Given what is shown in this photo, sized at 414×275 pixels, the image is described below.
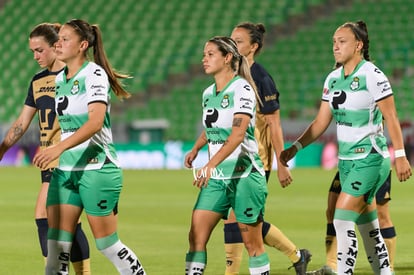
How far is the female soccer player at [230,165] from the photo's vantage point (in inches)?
282

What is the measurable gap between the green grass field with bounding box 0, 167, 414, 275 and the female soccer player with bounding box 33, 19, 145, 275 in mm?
2690

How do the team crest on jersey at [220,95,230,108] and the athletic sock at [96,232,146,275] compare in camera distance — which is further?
the team crest on jersey at [220,95,230,108]

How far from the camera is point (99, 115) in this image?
6.75 meters

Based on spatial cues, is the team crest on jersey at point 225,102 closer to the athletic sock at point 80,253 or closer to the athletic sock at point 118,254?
the athletic sock at point 118,254

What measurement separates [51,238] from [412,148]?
2142cm

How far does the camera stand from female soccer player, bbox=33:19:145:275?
272 inches

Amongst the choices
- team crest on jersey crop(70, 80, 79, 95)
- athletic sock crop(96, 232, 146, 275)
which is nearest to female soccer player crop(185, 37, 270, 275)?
athletic sock crop(96, 232, 146, 275)

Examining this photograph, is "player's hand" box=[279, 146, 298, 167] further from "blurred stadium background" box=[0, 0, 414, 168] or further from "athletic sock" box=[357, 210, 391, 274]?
"blurred stadium background" box=[0, 0, 414, 168]

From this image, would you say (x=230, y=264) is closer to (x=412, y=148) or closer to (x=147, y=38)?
(x=412, y=148)

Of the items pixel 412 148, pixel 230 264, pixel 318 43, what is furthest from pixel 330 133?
pixel 230 264

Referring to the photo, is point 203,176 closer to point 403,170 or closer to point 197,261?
point 197,261

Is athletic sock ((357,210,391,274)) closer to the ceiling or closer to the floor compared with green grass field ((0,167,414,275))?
closer to the ceiling

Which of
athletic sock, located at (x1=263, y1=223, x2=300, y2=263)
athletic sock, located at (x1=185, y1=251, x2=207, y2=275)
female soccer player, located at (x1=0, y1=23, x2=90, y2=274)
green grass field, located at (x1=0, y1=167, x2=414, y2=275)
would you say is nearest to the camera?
athletic sock, located at (x1=185, y1=251, x2=207, y2=275)

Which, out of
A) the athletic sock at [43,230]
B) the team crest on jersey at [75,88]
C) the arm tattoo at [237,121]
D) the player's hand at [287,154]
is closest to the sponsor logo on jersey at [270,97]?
the player's hand at [287,154]
